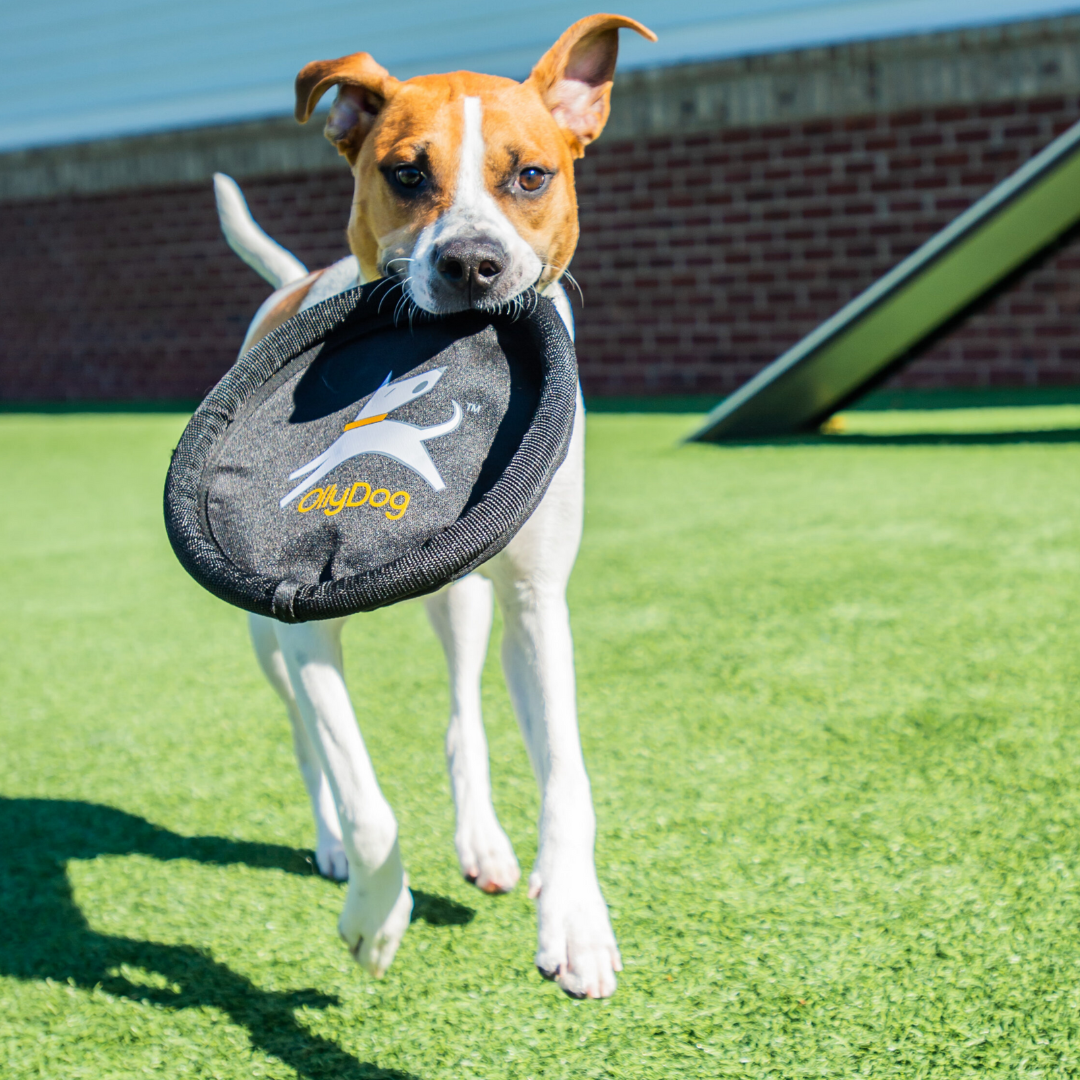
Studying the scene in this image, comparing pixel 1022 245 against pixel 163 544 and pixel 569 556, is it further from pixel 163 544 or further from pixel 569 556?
pixel 569 556

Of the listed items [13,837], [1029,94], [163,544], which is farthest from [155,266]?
[13,837]

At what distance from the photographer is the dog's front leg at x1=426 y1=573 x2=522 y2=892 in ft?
7.54

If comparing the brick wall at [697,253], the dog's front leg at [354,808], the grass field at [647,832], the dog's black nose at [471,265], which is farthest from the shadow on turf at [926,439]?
the dog's front leg at [354,808]

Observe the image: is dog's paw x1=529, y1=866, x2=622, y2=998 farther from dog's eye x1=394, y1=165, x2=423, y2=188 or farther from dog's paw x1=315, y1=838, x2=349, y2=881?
dog's eye x1=394, y1=165, x2=423, y2=188

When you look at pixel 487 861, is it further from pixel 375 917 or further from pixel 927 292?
pixel 927 292

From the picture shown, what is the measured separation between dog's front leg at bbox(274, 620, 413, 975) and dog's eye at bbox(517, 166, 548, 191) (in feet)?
2.93

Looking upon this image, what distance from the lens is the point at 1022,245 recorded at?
21.0 feet

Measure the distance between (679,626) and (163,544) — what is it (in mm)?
2938

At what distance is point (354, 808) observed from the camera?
1.95 metres

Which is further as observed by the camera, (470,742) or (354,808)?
(470,742)

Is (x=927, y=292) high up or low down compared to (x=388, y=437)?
down

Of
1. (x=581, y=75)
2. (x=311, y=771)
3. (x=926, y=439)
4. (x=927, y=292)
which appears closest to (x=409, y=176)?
(x=581, y=75)

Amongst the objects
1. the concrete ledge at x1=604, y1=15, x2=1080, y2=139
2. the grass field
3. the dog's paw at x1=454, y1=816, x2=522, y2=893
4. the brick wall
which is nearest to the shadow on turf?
the brick wall

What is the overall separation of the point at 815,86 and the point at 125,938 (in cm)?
895
